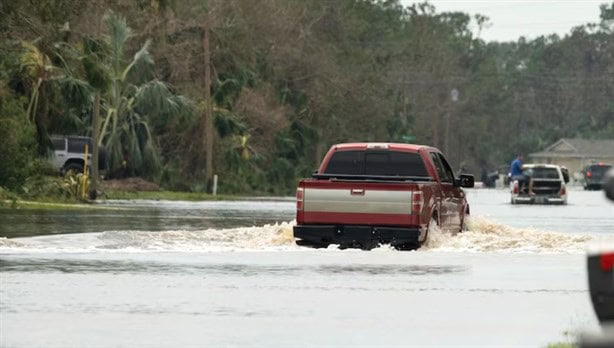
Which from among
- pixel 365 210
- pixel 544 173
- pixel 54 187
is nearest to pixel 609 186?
pixel 365 210

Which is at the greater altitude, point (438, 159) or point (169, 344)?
point (438, 159)

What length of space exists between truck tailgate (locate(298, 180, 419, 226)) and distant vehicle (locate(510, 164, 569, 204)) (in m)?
37.9

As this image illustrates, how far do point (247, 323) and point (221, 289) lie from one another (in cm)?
358

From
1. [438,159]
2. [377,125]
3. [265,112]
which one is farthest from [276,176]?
[438,159]

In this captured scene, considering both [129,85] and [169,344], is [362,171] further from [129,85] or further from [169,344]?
[129,85]

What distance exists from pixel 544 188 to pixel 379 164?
1439 inches

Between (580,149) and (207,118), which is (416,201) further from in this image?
(580,149)

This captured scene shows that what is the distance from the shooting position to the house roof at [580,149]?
18675 cm

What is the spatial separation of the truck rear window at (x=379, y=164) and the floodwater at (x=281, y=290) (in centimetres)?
122

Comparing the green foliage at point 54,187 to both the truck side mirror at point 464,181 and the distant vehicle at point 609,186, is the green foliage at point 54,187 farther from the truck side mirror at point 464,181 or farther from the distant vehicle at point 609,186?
the distant vehicle at point 609,186

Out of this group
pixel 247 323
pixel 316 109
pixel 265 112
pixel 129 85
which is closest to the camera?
pixel 247 323

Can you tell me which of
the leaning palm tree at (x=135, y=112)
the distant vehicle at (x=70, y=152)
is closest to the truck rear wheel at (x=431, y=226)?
the distant vehicle at (x=70, y=152)

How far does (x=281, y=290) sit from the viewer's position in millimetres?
18672

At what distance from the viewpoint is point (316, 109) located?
105688 mm
